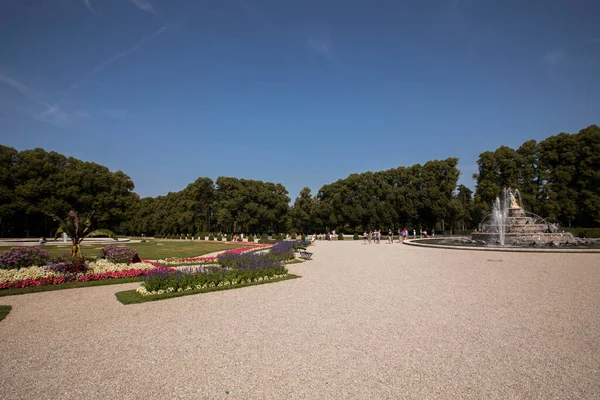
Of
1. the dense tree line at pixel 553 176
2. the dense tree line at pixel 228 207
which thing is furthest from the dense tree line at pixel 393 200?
the dense tree line at pixel 228 207

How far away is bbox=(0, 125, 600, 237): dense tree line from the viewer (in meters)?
45.2

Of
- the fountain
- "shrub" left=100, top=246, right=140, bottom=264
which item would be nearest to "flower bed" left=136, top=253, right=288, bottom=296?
"shrub" left=100, top=246, right=140, bottom=264

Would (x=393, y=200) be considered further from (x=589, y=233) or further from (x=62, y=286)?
(x=62, y=286)

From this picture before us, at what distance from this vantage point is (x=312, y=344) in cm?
537

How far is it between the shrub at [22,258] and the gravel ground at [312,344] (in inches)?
117

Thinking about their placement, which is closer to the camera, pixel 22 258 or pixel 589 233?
pixel 22 258

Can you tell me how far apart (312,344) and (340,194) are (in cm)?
5876

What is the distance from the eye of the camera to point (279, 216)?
66938mm

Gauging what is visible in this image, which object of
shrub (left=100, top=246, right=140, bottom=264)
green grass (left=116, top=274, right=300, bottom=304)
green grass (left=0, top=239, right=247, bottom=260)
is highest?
shrub (left=100, top=246, right=140, bottom=264)

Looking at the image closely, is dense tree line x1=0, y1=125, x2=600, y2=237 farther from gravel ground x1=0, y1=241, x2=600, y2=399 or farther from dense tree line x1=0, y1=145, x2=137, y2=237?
gravel ground x1=0, y1=241, x2=600, y2=399

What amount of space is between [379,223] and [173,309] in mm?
52648

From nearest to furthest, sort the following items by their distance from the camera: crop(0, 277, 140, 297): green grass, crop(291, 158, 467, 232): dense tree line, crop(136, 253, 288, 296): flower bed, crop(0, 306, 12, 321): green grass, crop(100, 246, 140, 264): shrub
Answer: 1. crop(0, 306, 12, 321): green grass
2. crop(136, 253, 288, 296): flower bed
3. crop(0, 277, 140, 297): green grass
4. crop(100, 246, 140, 264): shrub
5. crop(291, 158, 467, 232): dense tree line

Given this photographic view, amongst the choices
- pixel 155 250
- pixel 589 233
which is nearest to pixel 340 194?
pixel 589 233

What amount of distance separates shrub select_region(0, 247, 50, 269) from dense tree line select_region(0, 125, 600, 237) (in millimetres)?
43423
